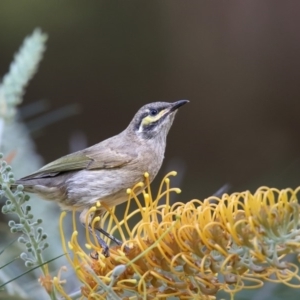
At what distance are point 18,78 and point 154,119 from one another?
2.11 feet

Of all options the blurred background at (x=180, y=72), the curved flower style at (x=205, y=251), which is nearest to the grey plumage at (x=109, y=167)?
the curved flower style at (x=205, y=251)

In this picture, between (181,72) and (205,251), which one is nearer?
(205,251)

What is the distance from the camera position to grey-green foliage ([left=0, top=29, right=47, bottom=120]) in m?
1.19

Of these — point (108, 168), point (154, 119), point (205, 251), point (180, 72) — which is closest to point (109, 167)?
point (108, 168)

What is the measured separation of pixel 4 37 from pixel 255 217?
8.63 ft

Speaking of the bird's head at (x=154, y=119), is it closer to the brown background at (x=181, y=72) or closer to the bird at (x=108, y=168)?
the bird at (x=108, y=168)

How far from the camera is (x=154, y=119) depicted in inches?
71.5

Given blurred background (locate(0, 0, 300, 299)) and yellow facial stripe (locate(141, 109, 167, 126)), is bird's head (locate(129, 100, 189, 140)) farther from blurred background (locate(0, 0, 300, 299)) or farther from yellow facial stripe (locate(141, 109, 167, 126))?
blurred background (locate(0, 0, 300, 299))

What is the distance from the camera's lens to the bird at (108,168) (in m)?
1.61

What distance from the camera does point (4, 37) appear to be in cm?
343

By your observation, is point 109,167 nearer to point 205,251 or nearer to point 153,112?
point 153,112

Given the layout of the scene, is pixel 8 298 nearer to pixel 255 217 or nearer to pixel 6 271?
pixel 6 271

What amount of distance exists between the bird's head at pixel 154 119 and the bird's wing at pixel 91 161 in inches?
4.5

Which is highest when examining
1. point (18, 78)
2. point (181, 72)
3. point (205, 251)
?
point (18, 78)
